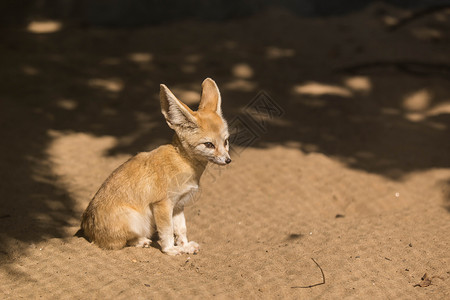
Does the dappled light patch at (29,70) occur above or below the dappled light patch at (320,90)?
above

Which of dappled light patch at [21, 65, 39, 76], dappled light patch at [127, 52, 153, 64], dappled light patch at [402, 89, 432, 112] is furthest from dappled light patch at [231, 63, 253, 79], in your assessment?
dappled light patch at [21, 65, 39, 76]

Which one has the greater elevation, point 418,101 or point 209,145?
point 209,145

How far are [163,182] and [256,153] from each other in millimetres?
3210

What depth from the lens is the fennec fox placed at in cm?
477

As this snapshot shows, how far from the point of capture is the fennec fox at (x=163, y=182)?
477cm

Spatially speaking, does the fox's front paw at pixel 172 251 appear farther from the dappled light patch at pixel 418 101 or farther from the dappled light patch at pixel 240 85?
the dappled light patch at pixel 418 101

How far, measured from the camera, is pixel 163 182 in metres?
4.84

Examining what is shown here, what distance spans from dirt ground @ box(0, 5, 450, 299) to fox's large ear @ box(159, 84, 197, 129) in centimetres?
139

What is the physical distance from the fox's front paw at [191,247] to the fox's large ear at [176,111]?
1.31 m

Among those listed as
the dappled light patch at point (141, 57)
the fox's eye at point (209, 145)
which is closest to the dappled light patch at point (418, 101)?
the dappled light patch at point (141, 57)

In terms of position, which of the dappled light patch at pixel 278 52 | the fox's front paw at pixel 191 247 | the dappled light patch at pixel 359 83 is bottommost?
the dappled light patch at pixel 359 83

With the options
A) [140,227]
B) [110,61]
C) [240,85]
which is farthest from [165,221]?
[110,61]

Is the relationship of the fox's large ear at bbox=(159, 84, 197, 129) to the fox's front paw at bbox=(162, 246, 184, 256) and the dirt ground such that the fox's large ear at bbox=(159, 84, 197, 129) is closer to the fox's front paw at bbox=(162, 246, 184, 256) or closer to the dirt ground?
the fox's front paw at bbox=(162, 246, 184, 256)

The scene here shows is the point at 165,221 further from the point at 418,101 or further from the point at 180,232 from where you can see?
the point at 418,101
